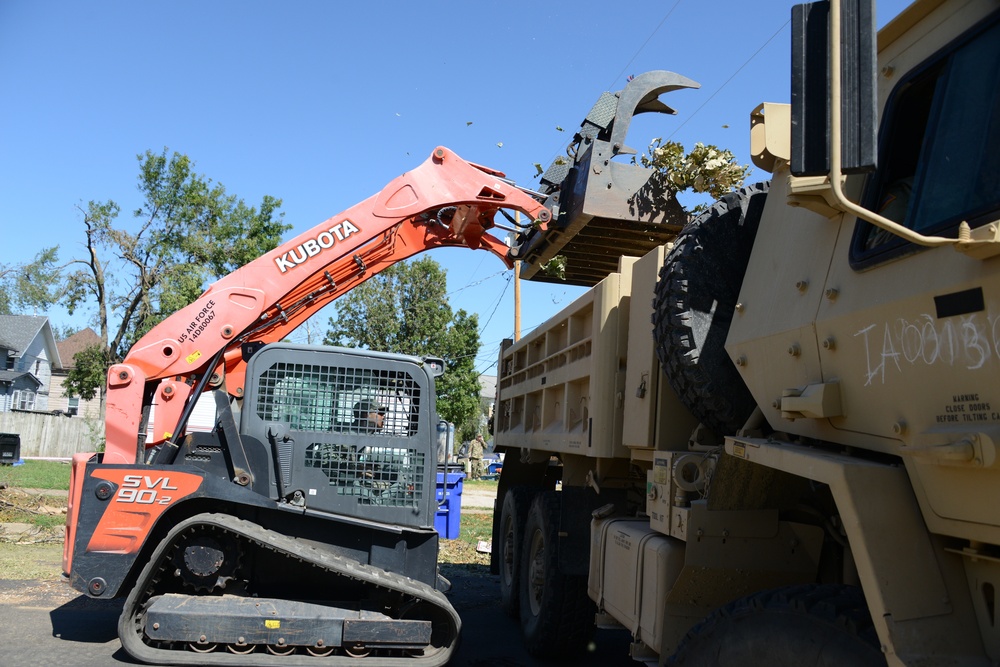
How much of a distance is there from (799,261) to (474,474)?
35669mm

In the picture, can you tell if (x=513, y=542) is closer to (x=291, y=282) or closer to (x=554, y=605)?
(x=554, y=605)

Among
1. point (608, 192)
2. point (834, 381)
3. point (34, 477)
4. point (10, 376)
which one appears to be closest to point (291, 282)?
point (608, 192)

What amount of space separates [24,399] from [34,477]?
28.6m

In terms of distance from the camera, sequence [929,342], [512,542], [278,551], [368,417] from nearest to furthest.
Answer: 1. [929,342]
2. [278,551]
3. [368,417]
4. [512,542]

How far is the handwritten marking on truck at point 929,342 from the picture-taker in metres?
2.19

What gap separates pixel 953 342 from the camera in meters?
2.29

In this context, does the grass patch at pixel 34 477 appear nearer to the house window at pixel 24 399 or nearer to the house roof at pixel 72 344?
the house window at pixel 24 399

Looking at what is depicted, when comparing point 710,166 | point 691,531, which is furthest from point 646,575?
point 710,166

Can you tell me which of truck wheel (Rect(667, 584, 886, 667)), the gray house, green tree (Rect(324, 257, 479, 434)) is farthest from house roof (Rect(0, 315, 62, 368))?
truck wheel (Rect(667, 584, 886, 667))

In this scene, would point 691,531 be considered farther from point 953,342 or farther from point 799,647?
point 953,342

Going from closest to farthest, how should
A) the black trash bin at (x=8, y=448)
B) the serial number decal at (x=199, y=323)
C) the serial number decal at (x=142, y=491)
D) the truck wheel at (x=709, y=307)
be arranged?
the truck wheel at (x=709, y=307) → the serial number decal at (x=142, y=491) → the serial number decal at (x=199, y=323) → the black trash bin at (x=8, y=448)

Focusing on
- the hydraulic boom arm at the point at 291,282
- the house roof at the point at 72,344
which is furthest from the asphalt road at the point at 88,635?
the house roof at the point at 72,344

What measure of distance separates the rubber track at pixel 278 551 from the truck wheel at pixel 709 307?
8.18 ft

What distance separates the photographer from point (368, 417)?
6.12 meters
